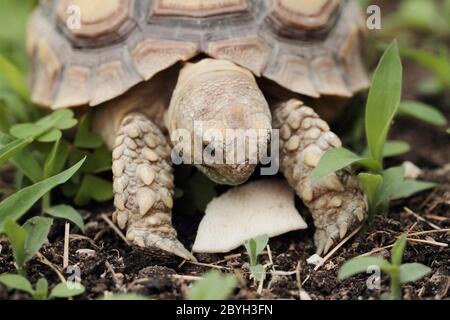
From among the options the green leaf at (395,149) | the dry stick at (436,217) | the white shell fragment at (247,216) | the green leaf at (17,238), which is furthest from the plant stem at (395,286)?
Answer: the green leaf at (17,238)

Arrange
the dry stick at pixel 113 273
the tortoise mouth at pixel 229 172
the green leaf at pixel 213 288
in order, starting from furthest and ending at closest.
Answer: the tortoise mouth at pixel 229 172, the dry stick at pixel 113 273, the green leaf at pixel 213 288

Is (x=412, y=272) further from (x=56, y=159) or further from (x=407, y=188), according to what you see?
(x=56, y=159)

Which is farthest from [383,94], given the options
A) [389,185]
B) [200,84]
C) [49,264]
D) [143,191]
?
[49,264]

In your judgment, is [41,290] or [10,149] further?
[10,149]

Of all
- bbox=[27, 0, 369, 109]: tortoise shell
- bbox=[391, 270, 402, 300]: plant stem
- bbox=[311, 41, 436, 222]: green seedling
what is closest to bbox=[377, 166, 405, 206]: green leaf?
bbox=[311, 41, 436, 222]: green seedling

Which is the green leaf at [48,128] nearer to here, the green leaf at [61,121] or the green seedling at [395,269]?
the green leaf at [61,121]
